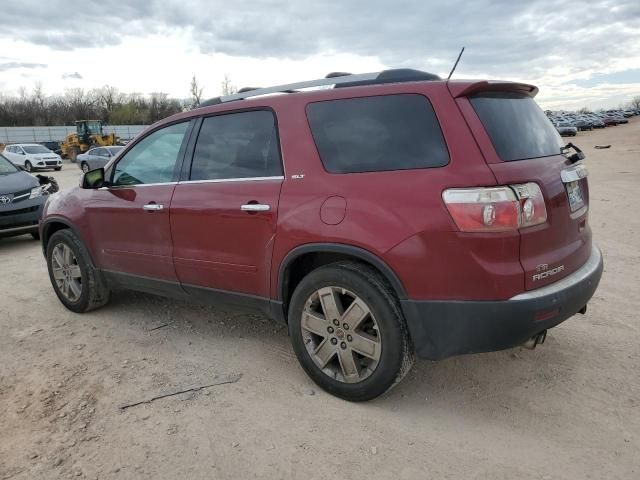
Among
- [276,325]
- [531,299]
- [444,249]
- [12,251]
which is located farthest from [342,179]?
[12,251]

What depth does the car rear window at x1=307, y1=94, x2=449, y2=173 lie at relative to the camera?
2.72 m

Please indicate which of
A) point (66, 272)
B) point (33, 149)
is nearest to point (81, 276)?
point (66, 272)

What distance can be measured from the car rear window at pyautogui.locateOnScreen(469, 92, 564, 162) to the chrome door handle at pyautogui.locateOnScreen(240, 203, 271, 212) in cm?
Result: 136

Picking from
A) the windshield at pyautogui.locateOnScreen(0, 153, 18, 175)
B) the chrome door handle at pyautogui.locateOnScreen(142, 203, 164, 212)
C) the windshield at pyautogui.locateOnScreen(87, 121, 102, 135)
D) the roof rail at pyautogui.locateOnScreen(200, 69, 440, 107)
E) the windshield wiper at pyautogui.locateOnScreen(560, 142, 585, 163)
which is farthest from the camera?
the windshield at pyautogui.locateOnScreen(87, 121, 102, 135)

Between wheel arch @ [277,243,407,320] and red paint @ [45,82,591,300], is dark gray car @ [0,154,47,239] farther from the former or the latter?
wheel arch @ [277,243,407,320]

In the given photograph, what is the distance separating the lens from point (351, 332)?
2.95m

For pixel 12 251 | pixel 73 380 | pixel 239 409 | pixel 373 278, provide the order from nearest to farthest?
1. pixel 373 278
2. pixel 239 409
3. pixel 73 380
4. pixel 12 251

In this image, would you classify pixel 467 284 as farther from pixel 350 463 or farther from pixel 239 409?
pixel 239 409

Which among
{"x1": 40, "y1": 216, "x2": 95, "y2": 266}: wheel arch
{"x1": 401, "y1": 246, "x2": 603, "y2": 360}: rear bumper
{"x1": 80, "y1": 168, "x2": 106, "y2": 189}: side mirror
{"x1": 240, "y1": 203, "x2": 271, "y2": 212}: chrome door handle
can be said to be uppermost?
{"x1": 80, "y1": 168, "x2": 106, "y2": 189}: side mirror

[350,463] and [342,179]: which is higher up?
[342,179]

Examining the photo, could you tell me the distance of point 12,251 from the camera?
25.6ft

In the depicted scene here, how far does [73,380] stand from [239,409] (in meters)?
1.25

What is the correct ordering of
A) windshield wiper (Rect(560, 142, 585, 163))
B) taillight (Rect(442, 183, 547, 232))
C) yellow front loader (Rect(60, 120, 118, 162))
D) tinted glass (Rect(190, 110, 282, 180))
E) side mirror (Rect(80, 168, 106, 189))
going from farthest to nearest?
yellow front loader (Rect(60, 120, 118, 162)), side mirror (Rect(80, 168, 106, 189)), tinted glass (Rect(190, 110, 282, 180)), windshield wiper (Rect(560, 142, 585, 163)), taillight (Rect(442, 183, 547, 232))

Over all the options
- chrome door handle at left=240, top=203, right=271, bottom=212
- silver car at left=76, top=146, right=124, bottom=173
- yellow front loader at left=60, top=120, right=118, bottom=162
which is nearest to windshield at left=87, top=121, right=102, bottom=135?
yellow front loader at left=60, top=120, right=118, bottom=162
